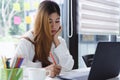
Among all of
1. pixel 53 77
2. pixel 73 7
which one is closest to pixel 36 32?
pixel 53 77

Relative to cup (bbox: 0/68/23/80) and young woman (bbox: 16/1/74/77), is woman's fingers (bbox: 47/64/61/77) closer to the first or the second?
young woman (bbox: 16/1/74/77)

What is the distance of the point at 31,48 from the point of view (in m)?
1.93

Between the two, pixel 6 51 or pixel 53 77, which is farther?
pixel 6 51

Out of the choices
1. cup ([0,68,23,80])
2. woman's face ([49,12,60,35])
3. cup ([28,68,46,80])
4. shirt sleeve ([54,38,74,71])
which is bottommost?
shirt sleeve ([54,38,74,71])

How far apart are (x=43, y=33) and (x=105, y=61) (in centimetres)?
69

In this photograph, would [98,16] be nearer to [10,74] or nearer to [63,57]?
[63,57]

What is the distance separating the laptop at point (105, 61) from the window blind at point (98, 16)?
1.65 meters

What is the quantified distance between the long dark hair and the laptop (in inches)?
25.0

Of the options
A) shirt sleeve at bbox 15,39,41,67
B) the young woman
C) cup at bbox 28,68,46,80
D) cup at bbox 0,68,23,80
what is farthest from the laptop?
shirt sleeve at bbox 15,39,41,67

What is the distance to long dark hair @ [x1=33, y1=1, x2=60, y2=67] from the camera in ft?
6.11

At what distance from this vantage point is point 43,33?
6.14 ft

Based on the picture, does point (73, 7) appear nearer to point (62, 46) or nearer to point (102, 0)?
point (102, 0)

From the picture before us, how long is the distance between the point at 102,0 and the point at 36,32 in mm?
1892

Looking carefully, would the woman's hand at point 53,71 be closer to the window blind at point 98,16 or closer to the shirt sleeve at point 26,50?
the shirt sleeve at point 26,50
